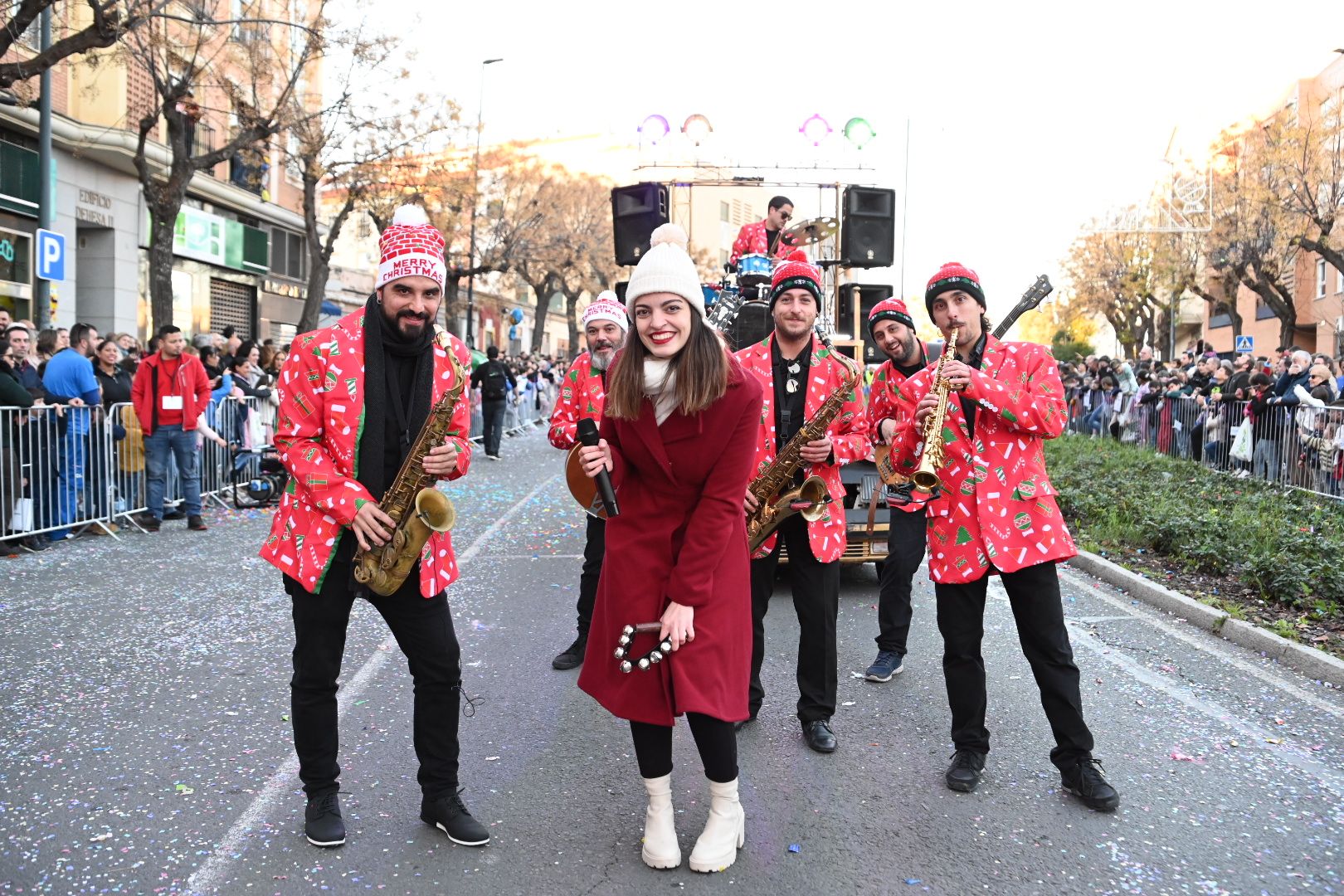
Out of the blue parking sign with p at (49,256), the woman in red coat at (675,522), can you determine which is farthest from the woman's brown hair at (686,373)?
the blue parking sign with p at (49,256)

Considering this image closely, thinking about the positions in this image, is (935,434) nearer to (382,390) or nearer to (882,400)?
(882,400)

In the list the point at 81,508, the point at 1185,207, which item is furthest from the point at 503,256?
the point at 81,508

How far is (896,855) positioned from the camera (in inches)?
141

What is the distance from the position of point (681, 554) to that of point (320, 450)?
1.24 metres

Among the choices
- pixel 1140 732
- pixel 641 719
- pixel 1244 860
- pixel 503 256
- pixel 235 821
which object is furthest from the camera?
pixel 503 256

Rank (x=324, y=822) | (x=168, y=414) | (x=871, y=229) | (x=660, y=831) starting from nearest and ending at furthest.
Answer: (x=660, y=831) → (x=324, y=822) → (x=871, y=229) → (x=168, y=414)

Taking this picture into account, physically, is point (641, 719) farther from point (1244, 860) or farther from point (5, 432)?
point (5, 432)

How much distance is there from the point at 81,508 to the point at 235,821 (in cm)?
750

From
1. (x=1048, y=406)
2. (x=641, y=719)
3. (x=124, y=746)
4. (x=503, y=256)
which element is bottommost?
(x=124, y=746)

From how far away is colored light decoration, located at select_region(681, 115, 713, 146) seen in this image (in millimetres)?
12461

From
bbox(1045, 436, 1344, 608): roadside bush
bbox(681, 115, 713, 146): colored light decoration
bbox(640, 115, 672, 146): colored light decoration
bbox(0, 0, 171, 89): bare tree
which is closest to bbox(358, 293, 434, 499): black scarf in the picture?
bbox(1045, 436, 1344, 608): roadside bush

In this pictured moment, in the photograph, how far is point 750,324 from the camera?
28.6 feet

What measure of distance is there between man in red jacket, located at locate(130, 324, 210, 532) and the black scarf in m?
7.82

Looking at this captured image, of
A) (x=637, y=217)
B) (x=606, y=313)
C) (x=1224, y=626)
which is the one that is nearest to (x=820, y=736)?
(x=606, y=313)
